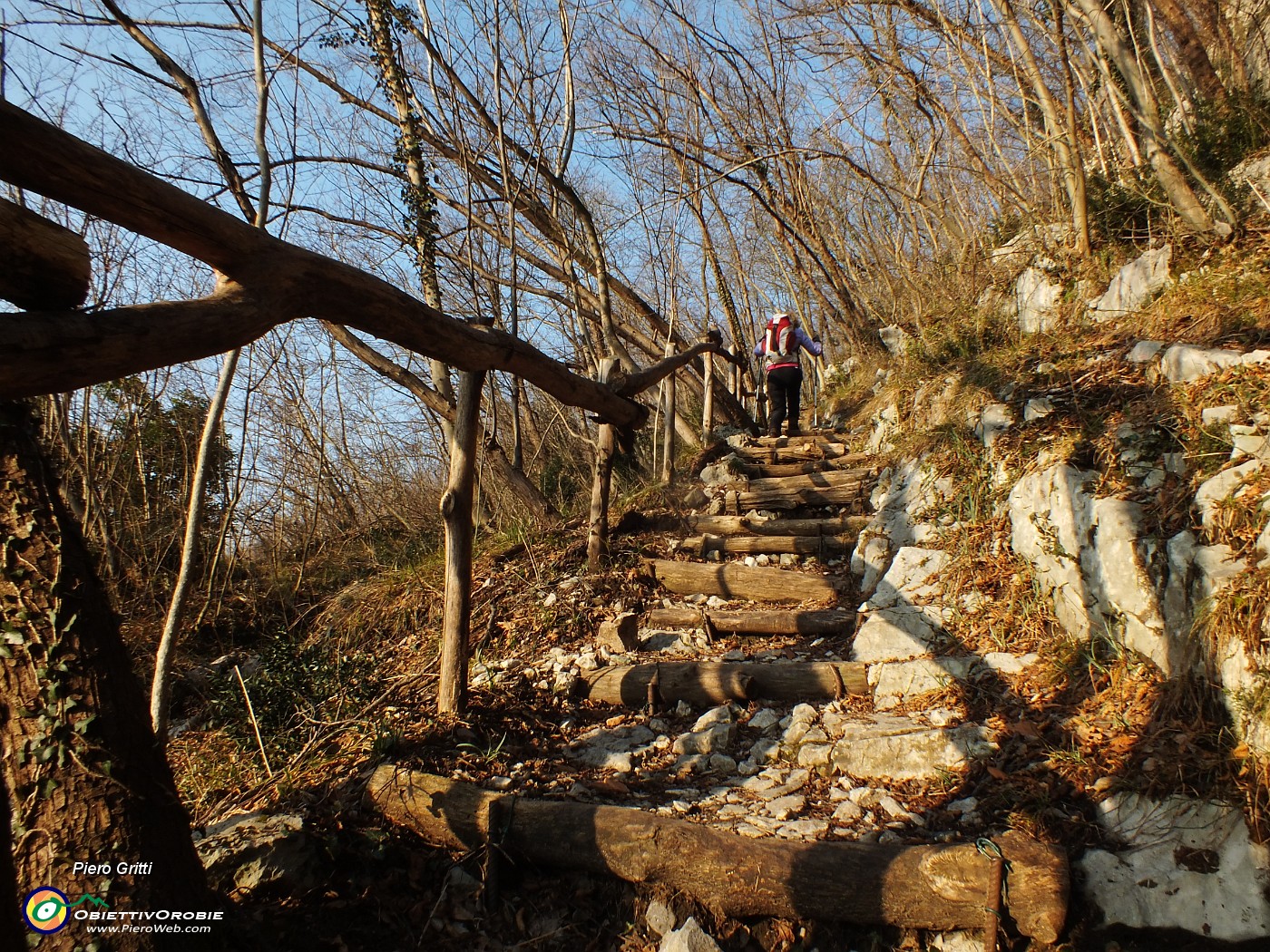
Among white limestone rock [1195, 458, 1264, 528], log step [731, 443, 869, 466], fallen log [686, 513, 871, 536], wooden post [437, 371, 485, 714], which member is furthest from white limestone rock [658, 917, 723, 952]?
log step [731, 443, 869, 466]

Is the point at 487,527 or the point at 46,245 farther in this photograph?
the point at 487,527

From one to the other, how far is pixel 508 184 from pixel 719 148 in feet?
16.1

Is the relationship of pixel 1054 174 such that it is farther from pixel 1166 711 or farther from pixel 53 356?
pixel 53 356

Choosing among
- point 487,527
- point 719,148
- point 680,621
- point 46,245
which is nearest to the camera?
point 46,245

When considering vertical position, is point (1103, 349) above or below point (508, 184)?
below

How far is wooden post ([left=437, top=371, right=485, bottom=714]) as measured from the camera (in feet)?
11.1

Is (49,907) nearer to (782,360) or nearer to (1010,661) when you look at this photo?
(1010,661)

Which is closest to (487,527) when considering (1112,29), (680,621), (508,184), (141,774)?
(680,621)

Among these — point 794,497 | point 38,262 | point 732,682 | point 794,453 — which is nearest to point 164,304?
point 38,262

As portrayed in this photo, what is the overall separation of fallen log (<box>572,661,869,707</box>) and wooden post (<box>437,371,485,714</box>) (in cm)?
80

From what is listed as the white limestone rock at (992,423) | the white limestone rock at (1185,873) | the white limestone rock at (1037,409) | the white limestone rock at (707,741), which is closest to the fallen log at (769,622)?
the white limestone rock at (707,741)

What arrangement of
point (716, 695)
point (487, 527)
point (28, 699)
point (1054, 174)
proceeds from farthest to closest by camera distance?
point (487, 527) → point (1054, 174) → point (716, 695) → point (28, 699)

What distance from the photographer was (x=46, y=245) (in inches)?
64.9

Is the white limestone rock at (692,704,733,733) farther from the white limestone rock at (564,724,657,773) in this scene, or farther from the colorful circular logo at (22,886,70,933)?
the colorful circular logo at (22,886,70,933)
